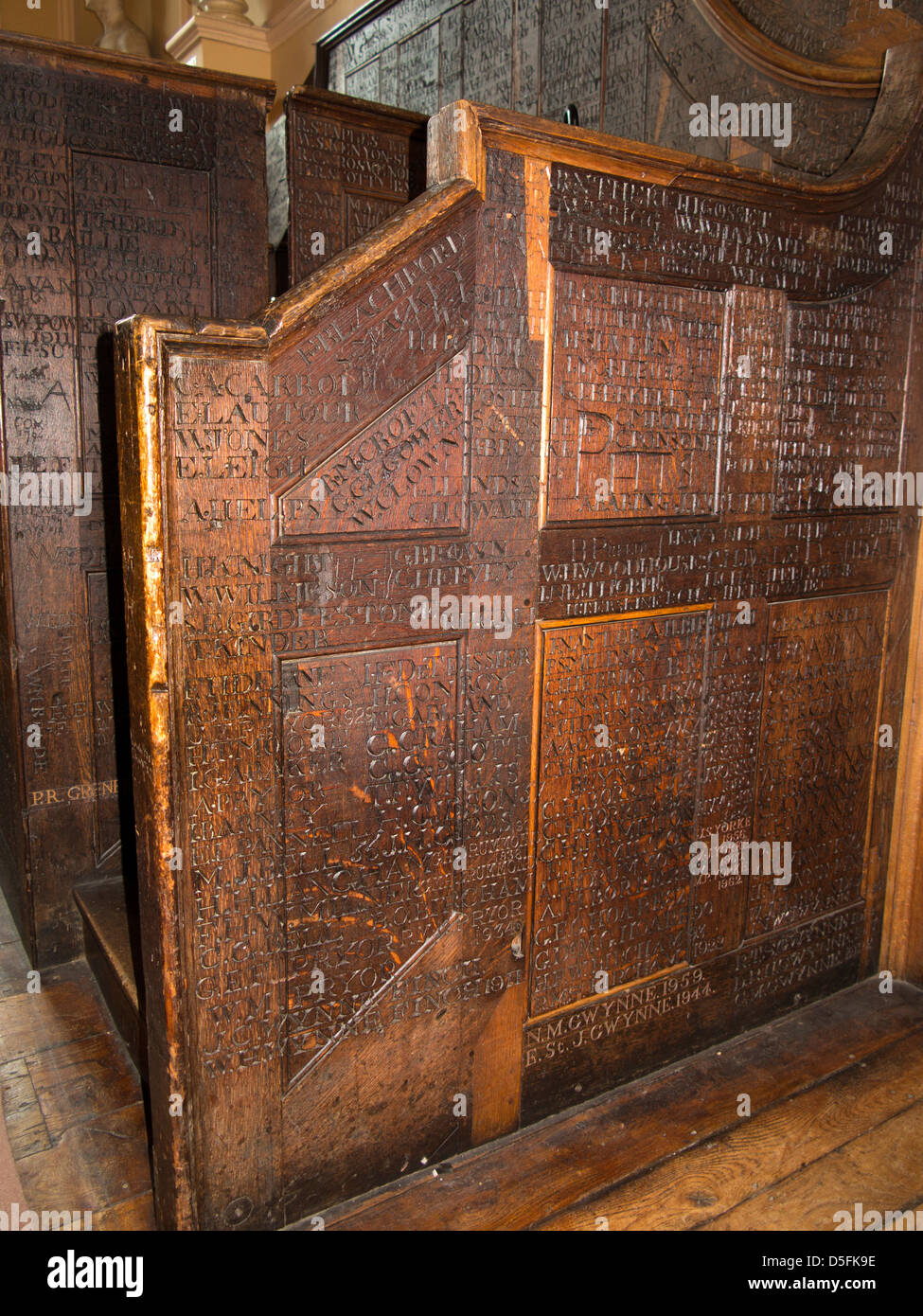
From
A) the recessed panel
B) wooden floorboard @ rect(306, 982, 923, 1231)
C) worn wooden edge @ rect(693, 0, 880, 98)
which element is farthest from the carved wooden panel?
wooden floorboard @ rect(306, 982, 923, 1231)

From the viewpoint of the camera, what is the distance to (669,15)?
126 inches

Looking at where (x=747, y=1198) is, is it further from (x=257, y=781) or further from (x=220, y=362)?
(x=220, y=362)

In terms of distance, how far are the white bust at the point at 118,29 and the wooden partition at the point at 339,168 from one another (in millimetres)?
5009

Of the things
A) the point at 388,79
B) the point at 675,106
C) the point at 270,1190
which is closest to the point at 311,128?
the point at 675,106

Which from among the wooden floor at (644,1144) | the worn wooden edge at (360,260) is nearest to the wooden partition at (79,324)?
the wooden floor at (644,1144)

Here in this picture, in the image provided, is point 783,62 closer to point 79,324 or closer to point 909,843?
point 79,324

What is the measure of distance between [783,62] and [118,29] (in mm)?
6434

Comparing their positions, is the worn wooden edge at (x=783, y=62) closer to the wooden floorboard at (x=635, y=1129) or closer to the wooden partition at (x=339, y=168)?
the wooden partition at (x=339, y=168)

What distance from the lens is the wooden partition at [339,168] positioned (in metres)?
3.43

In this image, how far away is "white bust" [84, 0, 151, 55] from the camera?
24.3ft

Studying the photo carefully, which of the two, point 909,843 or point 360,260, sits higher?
point 360,260

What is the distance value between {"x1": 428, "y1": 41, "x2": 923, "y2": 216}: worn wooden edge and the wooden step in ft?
6.73

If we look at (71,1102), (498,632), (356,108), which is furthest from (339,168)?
(71,1102)

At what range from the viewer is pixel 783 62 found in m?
2.91
